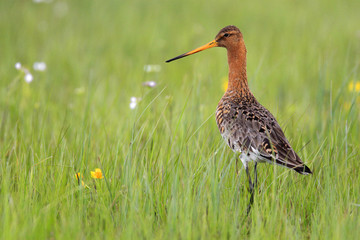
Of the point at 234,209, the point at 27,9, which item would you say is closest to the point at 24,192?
the point at 234,209

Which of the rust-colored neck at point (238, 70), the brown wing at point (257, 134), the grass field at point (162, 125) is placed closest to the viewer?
the grass field at point (162, 125)

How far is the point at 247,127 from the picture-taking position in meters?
3.61

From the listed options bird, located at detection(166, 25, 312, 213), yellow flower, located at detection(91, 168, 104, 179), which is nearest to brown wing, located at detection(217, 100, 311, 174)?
bird, located at detection(166, 25, 312, 213)

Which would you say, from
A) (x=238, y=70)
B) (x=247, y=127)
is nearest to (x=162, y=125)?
(x=238, y=70)

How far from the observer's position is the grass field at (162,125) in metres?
A: 3.07

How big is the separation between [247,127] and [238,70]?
2.15 feet

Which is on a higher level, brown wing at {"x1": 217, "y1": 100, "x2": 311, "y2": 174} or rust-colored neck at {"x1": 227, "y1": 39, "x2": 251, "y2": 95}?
rust-colored neck at {"x1": 227, "y1": 39, "x2": 251, "y2": 95}

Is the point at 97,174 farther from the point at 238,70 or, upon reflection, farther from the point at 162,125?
the point at 238,70

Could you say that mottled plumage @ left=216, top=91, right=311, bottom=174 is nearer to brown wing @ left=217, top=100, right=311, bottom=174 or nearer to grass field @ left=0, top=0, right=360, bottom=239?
brown wing @ left=217, top=100, right=311, bottom=174

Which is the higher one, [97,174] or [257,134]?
[257,134]

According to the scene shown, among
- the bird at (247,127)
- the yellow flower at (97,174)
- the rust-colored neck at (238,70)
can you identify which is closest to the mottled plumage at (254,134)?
the bird at (247,127)

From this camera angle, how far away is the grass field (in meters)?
3.07

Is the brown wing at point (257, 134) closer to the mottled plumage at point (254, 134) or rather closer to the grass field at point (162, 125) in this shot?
the mottled plumage at point (254, 134)

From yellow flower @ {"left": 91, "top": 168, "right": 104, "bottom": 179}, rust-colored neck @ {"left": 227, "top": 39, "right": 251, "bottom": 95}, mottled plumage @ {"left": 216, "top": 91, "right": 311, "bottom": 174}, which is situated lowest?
yellow flower @ {"left": 91, "top": 168, "right": 104, "bottom": 179}
